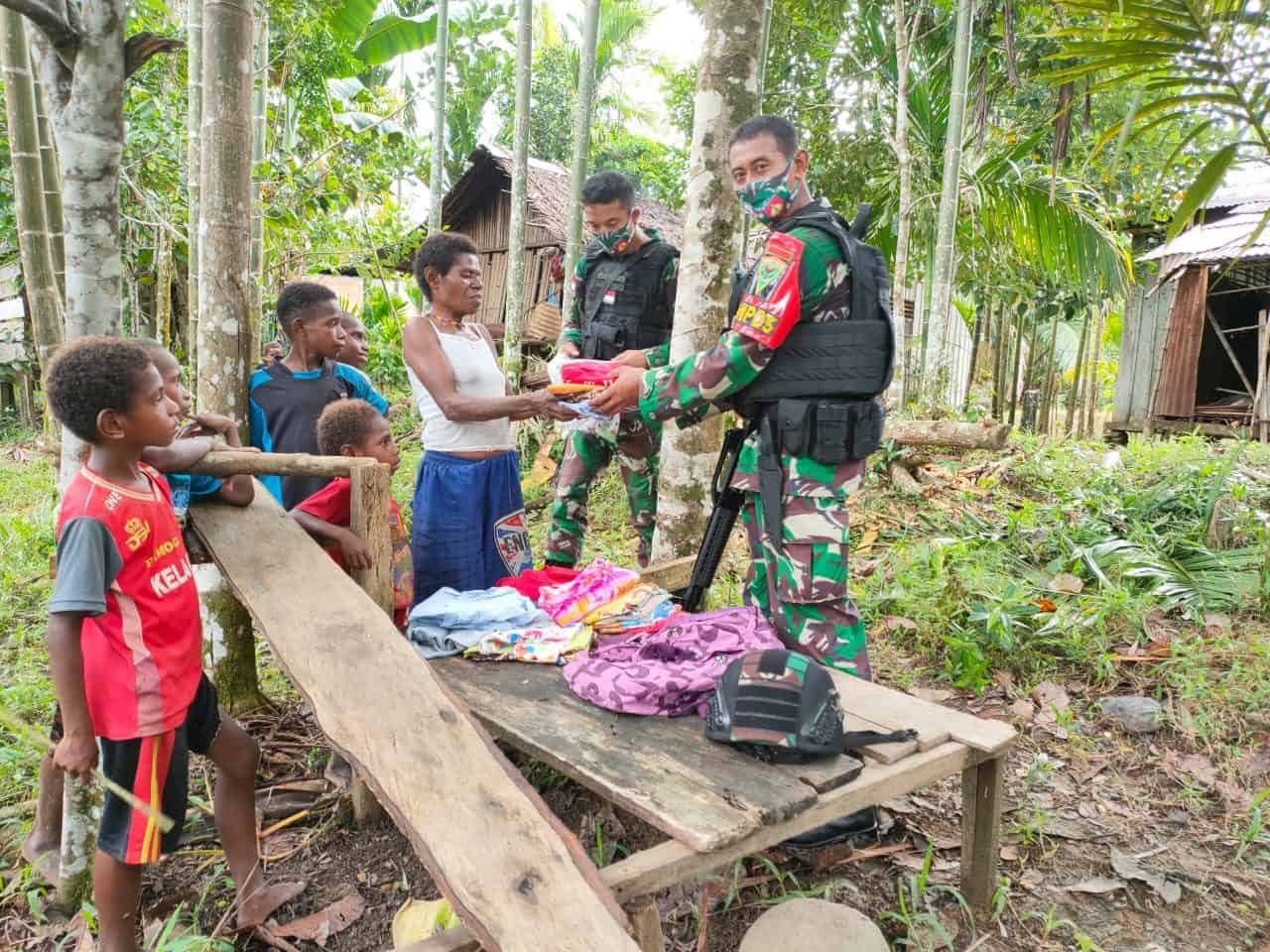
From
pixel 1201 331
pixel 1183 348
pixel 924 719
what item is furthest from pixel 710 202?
pixel 1183 348

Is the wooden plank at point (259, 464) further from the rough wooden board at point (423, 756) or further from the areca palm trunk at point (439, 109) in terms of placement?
the areca palm trunk at point (439, 109)

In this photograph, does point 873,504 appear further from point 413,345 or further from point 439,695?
point 439,695

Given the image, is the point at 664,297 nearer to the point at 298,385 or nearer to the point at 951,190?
the point at 298,385

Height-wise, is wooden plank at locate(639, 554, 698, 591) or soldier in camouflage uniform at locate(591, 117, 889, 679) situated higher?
soldier in camouflage uniform at locate(591, 117, 889, 679)

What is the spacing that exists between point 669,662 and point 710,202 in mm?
2070

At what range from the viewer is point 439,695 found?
200 cm

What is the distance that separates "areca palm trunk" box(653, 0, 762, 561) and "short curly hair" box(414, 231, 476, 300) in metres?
0.96

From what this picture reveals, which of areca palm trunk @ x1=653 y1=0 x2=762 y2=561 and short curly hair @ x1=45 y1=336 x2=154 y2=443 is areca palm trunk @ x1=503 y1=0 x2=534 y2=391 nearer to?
areca palm trunk @ x1=653 y1=0 x2=762 y2=561

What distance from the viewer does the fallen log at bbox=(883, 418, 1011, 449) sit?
6027 mm

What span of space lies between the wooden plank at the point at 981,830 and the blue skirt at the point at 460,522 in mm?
1961

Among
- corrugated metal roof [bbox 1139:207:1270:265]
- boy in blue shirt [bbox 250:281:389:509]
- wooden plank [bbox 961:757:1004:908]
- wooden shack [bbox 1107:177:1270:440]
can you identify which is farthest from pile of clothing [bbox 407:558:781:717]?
wooden shack [bbox 1107:177:1270:440]

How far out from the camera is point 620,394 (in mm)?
3178

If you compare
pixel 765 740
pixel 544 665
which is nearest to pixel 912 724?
pixel 765 740

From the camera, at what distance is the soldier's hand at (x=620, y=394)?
316 cm
